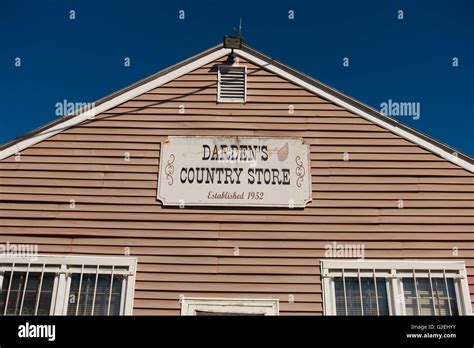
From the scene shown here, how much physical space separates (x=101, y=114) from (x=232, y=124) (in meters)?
2.36

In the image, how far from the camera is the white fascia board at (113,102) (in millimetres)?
7980

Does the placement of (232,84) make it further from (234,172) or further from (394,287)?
(394,287)

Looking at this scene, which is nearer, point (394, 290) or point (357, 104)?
point (394, 290)

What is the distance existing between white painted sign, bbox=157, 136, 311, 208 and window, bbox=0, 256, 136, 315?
4.65 feet

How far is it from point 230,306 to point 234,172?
2223 mm

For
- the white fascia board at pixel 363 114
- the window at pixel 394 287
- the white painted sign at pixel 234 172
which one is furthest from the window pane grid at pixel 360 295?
the white fascia board at pixel 363 114

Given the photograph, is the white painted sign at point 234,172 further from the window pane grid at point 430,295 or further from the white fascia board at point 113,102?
the window pane grid at point 430,295

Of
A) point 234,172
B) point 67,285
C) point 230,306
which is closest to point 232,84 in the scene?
point 234,172

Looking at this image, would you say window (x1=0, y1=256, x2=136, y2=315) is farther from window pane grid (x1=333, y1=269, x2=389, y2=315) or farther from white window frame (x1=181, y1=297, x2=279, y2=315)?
window pane grid (x1=333, y1=269, x2=389, y2=315)

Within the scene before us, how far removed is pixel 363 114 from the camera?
8266mm

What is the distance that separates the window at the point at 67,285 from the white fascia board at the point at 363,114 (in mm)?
4261

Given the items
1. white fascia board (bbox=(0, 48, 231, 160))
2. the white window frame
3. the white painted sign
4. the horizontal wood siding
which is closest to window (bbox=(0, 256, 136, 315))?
the horizontal wood siding
